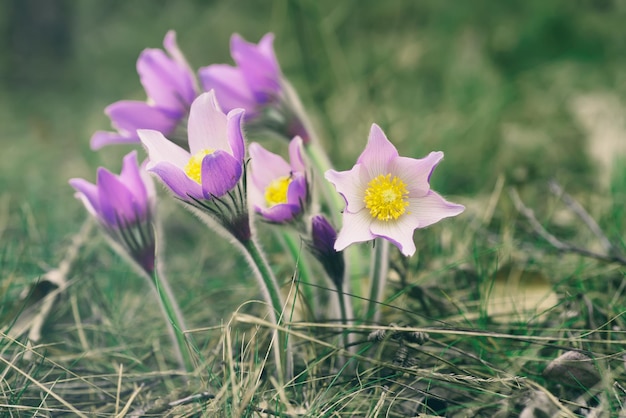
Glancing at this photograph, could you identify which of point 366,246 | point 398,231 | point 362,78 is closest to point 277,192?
point 398,231

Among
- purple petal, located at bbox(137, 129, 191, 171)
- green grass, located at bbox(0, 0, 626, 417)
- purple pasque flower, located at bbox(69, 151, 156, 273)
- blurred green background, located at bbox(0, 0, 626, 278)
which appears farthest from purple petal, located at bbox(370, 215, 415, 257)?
blurred green background, located at bbox(0, 0, 626, 278)

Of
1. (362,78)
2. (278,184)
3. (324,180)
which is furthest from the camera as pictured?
(362,78)

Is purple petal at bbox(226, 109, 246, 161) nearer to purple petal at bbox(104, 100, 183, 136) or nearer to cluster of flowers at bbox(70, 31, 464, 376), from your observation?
cluster of flowers at bbox(70, 31, 464, 376)

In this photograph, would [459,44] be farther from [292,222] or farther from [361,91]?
[292,222]

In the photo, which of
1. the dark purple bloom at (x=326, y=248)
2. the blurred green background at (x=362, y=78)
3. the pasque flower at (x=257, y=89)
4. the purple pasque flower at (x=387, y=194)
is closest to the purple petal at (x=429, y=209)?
the purple pasque flower at (x=387, y=194)

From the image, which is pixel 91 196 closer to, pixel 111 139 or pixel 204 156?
pixel 111 139

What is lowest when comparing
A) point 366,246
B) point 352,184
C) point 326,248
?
point 366,246
